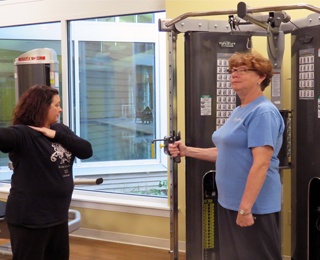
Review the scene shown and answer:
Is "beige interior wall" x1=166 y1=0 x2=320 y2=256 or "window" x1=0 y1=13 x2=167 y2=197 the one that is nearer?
"beige interior wall" x1=166 y1=0 x2=320 y2=256

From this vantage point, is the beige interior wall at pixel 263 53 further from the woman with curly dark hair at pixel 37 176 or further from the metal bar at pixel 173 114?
the woman with curly dark hair at pixel 37 176

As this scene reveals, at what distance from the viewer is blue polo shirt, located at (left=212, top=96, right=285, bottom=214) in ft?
5.77

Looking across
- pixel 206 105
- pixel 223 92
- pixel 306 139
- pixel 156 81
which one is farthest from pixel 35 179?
pixel 156 81

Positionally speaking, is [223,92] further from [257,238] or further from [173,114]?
[257,238]

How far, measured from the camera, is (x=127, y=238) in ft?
11.6

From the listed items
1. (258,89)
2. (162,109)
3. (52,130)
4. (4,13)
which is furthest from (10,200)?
(4,13)

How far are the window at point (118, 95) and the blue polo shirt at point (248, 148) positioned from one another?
1796 millimetres

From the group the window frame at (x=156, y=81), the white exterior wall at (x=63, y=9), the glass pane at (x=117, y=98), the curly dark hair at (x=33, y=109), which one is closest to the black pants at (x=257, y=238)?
the curly dark hair at (x=33, y=109)

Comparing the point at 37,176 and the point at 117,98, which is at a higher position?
the point at 117,98

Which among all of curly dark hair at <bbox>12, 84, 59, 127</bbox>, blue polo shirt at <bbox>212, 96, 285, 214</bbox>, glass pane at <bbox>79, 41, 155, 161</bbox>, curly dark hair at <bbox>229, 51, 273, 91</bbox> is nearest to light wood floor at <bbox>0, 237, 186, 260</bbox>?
glass pane at <bbox>79, 41, 155, 161</bbox>

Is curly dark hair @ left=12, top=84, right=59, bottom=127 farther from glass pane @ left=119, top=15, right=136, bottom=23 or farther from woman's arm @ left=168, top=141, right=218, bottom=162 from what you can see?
glass pane @ left=119, top=15, right=136, bottom=23

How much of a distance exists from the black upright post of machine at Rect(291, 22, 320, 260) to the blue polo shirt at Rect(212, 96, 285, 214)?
66 cm

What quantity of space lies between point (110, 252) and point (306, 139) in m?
1.84

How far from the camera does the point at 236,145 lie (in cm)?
182
